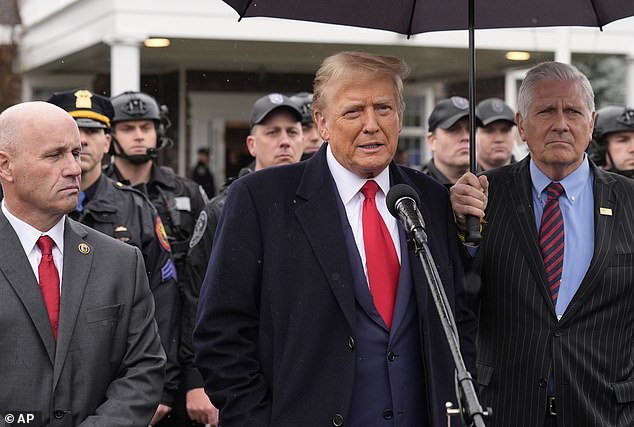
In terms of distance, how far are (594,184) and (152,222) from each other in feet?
8.05

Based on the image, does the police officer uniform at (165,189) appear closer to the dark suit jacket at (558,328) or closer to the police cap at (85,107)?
the police cap at (85,107)

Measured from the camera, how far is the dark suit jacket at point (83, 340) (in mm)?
3711

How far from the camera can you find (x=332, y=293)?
144 inches

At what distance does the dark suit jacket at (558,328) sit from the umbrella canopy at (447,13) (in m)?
0.81

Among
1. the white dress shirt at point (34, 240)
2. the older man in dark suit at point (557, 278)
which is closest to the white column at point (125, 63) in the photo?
the older man in dark suit at point (557, 278)

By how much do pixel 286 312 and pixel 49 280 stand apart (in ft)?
3.02

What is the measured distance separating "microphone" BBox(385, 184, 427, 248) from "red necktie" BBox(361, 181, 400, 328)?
0.43 meters

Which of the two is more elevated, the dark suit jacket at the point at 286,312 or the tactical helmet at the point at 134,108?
the tactical helmet at the point at 134,108

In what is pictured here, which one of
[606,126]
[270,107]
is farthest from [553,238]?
[606,126]

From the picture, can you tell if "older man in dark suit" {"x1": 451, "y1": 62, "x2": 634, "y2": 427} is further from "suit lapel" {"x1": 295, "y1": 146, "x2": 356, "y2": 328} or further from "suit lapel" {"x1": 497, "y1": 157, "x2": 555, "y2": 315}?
"suit lapel" {"x1": 295, "y1": 146, "x2": 356, "y2": 328}

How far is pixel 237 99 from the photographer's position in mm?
20656

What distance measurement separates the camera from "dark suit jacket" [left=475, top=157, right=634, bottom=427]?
14.4ft

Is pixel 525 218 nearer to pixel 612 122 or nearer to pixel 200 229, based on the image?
pixel 200 229

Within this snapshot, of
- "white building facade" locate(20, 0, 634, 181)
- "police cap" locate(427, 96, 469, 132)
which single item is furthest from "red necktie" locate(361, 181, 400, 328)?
"white building facade" locate(20, 0, 634, 181)
